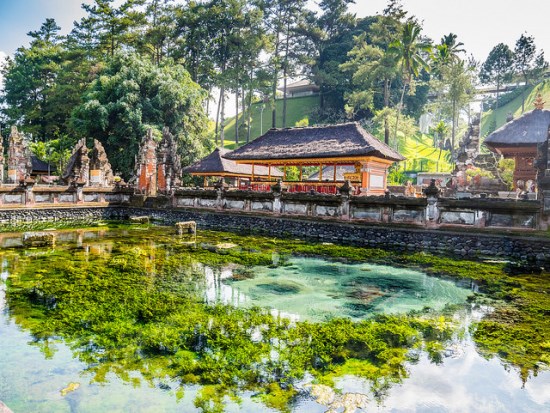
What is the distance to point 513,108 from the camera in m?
55.9

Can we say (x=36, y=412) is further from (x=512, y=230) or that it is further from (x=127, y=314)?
(x=512, y=230)

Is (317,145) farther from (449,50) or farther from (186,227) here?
(449,50)

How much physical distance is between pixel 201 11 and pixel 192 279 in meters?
37.8

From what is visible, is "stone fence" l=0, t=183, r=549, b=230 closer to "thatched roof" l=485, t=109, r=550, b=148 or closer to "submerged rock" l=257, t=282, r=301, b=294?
"submerged rock" l=257, t=282, r=301, b=294

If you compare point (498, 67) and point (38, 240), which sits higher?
point (498, 67)

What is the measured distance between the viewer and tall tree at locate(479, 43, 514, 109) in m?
55.1

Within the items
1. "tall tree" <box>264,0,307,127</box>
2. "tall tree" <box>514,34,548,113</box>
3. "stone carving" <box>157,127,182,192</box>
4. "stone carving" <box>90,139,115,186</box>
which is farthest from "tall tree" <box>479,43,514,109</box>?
"stone carving" <box>90,139,115,186</box>

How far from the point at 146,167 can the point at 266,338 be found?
778 inches

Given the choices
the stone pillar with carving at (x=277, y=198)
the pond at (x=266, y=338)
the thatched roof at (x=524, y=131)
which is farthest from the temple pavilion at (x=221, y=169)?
the pond at (x=266, y=338)

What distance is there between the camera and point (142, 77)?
101 feet

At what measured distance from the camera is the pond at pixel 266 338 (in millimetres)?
4305

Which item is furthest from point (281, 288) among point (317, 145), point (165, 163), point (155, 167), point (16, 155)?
point (16, 155)

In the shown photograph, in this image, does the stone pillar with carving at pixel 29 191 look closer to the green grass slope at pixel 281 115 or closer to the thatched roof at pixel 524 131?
the thatched roof at pixel 524 131

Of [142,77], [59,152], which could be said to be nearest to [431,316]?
[142,77]
